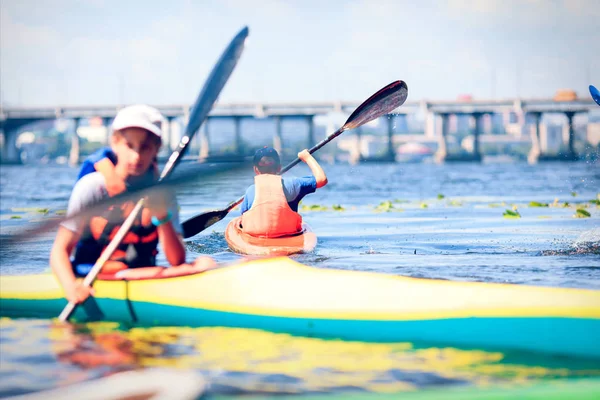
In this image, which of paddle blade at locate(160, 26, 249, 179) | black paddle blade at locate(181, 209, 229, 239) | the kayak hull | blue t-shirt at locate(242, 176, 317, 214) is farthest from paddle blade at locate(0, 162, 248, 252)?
black paddle blade at locate(181, 209, 229, 239)

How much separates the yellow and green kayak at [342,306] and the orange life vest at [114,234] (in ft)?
0.74

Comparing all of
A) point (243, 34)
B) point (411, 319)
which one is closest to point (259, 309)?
point (411, 319)

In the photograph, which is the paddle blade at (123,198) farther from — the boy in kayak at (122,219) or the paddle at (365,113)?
the paddle at (365,113)

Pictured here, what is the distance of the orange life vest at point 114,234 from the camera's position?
649cm

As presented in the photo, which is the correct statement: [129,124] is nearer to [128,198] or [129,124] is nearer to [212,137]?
[128,198]

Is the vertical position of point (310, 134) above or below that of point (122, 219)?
above

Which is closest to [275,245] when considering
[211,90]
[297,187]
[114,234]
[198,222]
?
[297,187]

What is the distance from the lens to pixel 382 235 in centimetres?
1526

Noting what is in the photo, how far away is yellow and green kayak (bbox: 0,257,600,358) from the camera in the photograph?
5.88 m

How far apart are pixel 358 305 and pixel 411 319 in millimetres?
416

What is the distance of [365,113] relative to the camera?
12.3m

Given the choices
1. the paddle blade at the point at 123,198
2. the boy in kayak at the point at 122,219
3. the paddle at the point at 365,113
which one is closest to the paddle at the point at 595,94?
the paddle at the point at 365,113

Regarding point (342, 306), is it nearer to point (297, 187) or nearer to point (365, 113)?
point (297, 187)

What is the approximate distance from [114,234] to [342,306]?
75.7 inches
